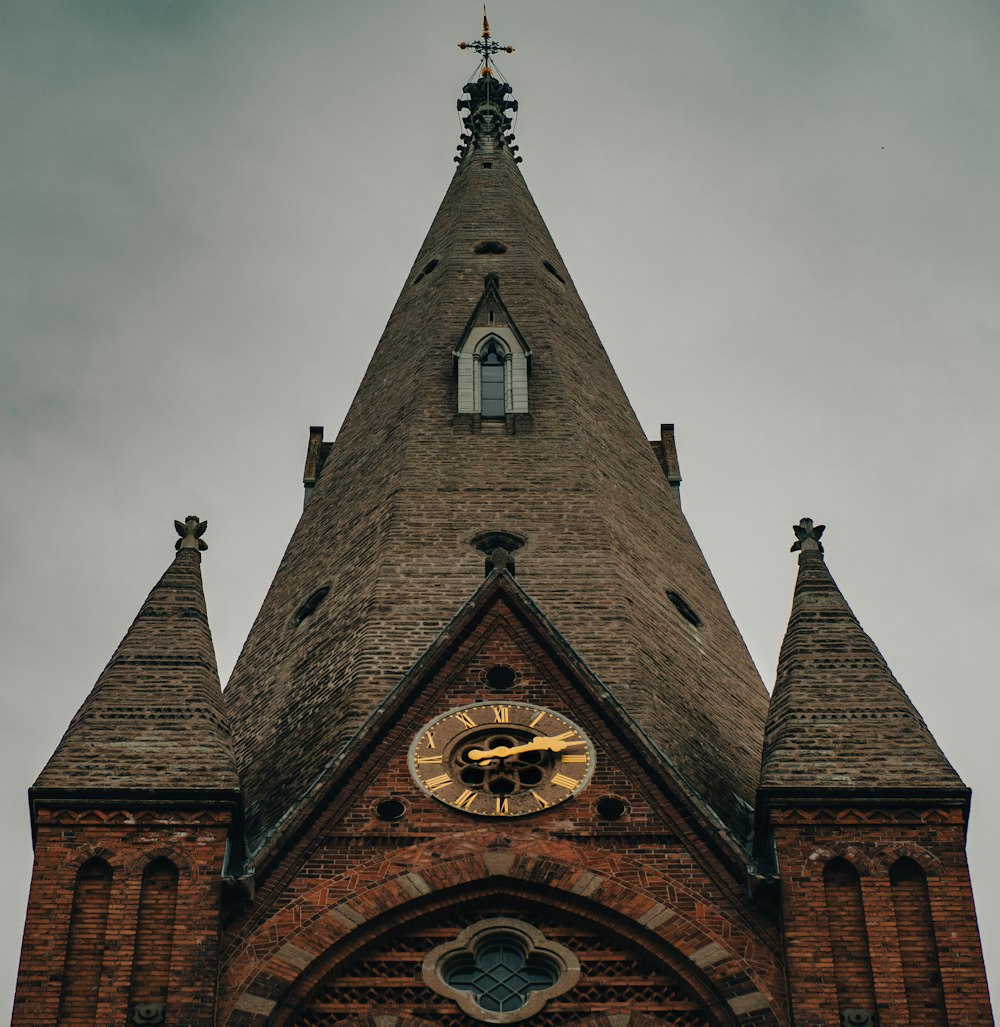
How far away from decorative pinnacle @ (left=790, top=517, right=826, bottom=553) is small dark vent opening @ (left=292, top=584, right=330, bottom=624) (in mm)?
7362

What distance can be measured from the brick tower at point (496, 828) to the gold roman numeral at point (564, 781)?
68 millimetres

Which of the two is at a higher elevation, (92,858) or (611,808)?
(611,808)

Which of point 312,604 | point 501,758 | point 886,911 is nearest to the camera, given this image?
point 886,911

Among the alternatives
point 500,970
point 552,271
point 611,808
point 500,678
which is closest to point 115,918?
point 500,970

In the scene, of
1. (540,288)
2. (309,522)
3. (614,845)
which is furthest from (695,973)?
(540,288)

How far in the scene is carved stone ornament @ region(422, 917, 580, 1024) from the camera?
30.7m

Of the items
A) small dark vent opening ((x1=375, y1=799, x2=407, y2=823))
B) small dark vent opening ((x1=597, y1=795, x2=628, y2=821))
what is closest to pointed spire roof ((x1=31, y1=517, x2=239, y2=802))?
small dark vent opening ((x1=375, y1=799, x2=407, y2=823))

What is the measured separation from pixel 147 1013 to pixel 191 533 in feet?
32.5

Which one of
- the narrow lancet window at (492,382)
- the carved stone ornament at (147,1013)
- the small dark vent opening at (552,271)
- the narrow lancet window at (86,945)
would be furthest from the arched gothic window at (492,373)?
Answer: the carved stone ornament at (147,1013)

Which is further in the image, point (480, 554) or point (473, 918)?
point (480, 554)

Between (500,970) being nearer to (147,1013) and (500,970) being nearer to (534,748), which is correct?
(534,748)

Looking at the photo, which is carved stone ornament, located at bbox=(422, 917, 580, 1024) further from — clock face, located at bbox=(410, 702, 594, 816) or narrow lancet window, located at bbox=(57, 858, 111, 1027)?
narrow lancet window, located at bbox=(57, 858, 111, 1027)

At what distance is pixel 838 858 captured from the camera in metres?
31.3

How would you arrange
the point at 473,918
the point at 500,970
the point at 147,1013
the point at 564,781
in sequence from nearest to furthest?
the point at 147,1013, the point at 500,970, the point at 473,918, the point at 564,781
